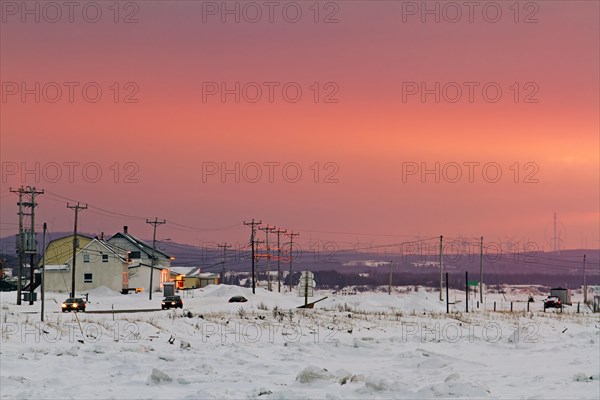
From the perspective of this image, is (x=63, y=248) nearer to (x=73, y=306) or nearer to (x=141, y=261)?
(x=141, y=261)

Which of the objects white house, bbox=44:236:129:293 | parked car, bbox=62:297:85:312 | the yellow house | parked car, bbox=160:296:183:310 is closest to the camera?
parked car, bbox=62:297:85:312

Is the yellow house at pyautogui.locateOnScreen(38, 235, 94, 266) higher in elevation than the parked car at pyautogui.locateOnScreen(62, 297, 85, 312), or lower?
higher

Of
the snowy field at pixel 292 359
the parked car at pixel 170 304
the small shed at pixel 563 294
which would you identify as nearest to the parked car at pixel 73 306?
the parked car at pixel 170 304

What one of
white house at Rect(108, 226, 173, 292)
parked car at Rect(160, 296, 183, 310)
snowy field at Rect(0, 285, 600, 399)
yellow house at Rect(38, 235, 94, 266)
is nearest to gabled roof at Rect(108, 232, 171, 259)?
white house at Rect(108, 226, 173, 292)

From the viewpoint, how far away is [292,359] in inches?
1161

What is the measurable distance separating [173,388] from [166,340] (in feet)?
37.7

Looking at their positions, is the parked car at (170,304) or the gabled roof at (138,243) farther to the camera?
the gabled roof at (138,243)

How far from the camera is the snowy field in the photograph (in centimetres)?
2050

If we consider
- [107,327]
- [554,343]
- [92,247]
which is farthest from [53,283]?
[554,343]

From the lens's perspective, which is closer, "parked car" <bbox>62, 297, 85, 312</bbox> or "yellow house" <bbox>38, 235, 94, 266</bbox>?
"parked car" <bbox>62, 297, 85, 312</bbox>

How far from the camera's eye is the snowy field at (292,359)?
20.5 m

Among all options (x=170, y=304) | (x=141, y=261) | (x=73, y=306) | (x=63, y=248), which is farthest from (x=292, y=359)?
(x=141, y=261)

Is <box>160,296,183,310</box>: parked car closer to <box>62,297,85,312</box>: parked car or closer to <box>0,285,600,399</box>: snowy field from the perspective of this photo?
<box>62,297,85,312</box>: parked car

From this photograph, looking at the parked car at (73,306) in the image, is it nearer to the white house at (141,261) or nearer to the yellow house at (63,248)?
the white house at (141,261)
